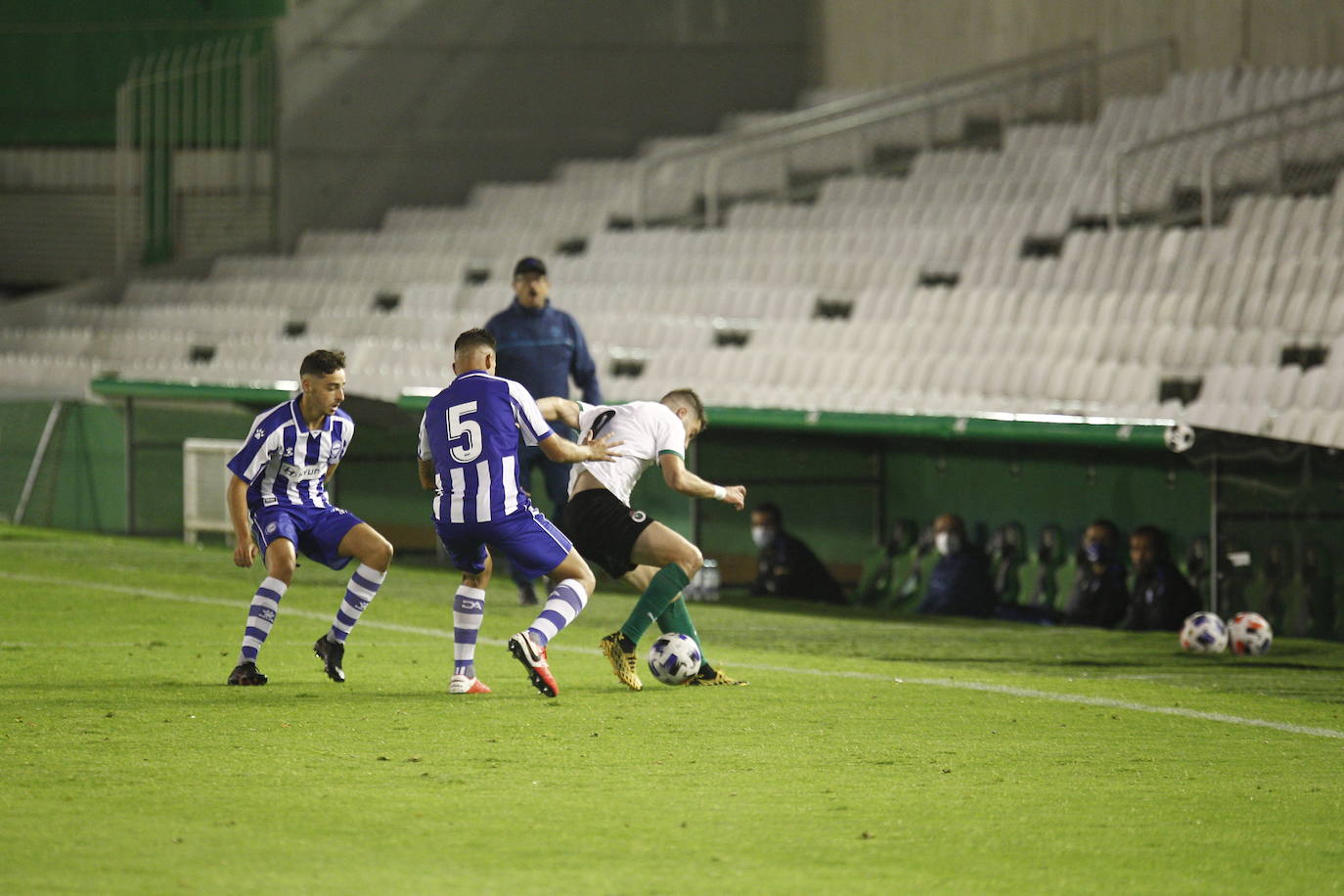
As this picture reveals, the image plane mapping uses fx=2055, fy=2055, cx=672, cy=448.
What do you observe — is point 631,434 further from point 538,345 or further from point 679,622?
point 538,345

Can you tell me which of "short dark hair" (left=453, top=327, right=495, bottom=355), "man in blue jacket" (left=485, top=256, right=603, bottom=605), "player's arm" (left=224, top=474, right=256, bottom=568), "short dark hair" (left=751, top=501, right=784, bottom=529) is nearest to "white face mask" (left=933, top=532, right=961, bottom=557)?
"short dark hair" (left=751, top=501, right=784, bottom=529)

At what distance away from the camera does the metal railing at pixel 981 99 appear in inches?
Answer: 765

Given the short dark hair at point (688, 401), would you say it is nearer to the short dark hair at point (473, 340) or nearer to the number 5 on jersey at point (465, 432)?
the short dark hair at point (473, 340)

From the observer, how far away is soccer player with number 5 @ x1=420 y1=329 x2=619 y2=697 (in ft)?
25.5

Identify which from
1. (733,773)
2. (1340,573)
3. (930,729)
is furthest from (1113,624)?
(733,773)

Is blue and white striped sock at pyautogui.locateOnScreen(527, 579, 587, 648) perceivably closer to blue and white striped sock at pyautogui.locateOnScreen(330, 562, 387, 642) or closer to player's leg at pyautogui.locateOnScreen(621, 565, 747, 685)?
player's leg at pyautogui.locateOnScreen(621, 565, 747, 685)

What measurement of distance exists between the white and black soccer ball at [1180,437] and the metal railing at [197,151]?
1495cm

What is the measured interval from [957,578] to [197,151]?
13759 mm

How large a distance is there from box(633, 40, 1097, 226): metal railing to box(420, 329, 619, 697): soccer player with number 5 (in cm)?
1269

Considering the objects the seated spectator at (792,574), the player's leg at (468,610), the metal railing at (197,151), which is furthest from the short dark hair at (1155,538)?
the metal railing at (197,151)

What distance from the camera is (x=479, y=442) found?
306 inches

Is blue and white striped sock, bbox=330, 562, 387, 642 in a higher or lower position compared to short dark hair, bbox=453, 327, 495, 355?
lower

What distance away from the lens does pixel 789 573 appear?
45.9 ft

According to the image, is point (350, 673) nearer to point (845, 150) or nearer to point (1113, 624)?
point (1113, 624)
